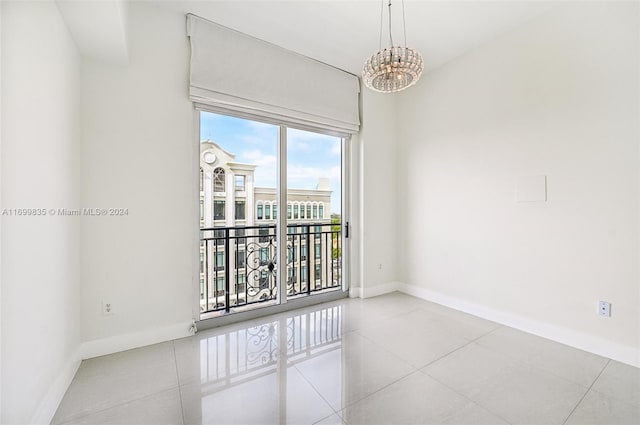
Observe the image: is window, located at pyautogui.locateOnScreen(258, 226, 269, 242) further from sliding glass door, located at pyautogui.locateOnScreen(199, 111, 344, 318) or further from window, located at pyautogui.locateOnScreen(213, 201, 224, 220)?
window, located at pyautogui.locateOnScreen(213, 201, 224, 220)

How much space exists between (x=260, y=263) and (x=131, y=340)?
133cm

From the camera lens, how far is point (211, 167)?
8.76ft

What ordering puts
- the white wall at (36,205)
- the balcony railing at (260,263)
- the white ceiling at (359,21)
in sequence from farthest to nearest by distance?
1. the balcony railing at (260,263)
2. the white ceiling at (359,21)
3. the white wall at (36,205)

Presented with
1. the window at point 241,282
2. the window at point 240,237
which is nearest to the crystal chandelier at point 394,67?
the window at point 240,237

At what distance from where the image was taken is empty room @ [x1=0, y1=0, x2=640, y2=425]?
58.9 inches

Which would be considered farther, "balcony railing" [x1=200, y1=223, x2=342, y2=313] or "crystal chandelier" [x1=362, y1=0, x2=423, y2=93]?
"balcony railing" [x1=200, y1=223, x2=342, y2=313]

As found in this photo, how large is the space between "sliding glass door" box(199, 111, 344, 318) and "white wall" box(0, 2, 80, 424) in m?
1.01

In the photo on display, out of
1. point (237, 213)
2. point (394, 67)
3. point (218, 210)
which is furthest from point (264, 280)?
point (394, 67)

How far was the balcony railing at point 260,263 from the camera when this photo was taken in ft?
9.16

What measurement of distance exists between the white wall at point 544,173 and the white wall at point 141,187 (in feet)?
9.37

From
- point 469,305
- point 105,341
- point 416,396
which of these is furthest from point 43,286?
point 469,305

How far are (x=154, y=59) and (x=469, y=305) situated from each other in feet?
13.1

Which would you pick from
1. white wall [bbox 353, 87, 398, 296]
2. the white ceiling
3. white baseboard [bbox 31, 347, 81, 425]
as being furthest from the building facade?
the white ceiling

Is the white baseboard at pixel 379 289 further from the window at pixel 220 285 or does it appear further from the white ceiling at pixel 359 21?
the white ceiling at pixel 359 21
